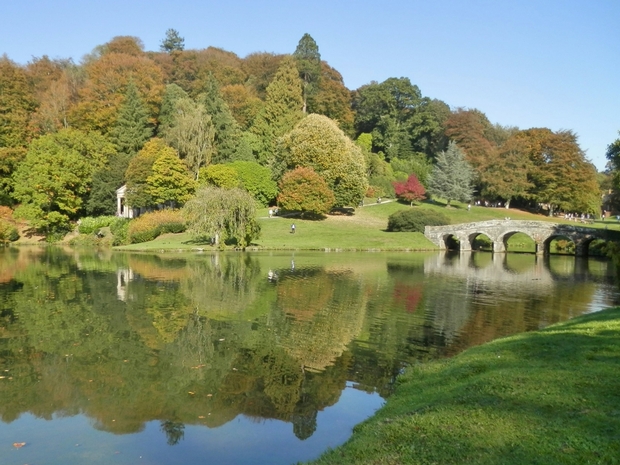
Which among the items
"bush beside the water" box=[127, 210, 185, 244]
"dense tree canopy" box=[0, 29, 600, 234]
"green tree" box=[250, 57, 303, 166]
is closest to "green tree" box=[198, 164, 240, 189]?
"dense tree canopy" box=[0, 29, 600, 234]

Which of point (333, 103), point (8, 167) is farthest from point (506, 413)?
point (333, 103)

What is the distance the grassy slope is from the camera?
2200 inches

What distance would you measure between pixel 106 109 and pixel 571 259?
2253 inches

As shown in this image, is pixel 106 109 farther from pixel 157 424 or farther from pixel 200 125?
pixel 157 424

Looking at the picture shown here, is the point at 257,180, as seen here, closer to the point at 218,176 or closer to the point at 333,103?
the point at 218,176

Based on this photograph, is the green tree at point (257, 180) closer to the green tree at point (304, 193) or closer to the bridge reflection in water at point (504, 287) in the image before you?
the green tree at point (304, 193)

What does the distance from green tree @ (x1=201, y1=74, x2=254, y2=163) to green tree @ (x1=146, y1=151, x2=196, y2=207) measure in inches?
390

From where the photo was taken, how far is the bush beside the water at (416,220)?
6500 centimetres

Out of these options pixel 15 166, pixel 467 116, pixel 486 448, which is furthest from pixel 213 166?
pixel 486 448

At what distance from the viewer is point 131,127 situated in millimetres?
70438

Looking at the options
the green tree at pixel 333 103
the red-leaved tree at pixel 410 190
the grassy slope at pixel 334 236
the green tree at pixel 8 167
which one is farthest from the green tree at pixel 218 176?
the green tree at pixel 333 103

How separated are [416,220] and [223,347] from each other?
50604 mm

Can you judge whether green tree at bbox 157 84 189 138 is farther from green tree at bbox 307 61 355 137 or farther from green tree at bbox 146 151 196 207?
green tree at bbox 307 61 355 137

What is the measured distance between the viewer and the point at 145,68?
7994cm
